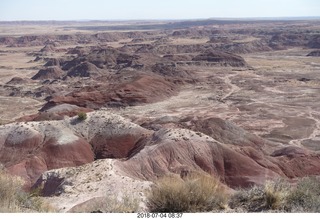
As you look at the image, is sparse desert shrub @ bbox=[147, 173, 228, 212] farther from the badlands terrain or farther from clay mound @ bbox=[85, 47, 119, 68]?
clay mound @ bbox=[85, 47, 119, 68]

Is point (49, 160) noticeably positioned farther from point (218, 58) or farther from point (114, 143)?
point (218, 58)

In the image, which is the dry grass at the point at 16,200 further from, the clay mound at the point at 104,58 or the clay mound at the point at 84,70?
the clay mound at the point at 104,58

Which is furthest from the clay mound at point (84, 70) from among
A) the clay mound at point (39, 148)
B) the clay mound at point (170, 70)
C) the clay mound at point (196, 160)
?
the clay mound at point (196, 160)

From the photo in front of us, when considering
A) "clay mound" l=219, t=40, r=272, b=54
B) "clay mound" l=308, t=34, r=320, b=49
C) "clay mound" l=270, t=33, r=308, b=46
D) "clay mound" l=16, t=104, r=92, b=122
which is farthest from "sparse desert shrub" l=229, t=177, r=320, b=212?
"clay mound" l=270, t=33, r=308, b=46

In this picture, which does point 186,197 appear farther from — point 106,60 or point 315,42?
point 315,42

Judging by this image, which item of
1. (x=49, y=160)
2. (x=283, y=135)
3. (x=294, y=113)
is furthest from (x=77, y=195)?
(x=294, y=113)
